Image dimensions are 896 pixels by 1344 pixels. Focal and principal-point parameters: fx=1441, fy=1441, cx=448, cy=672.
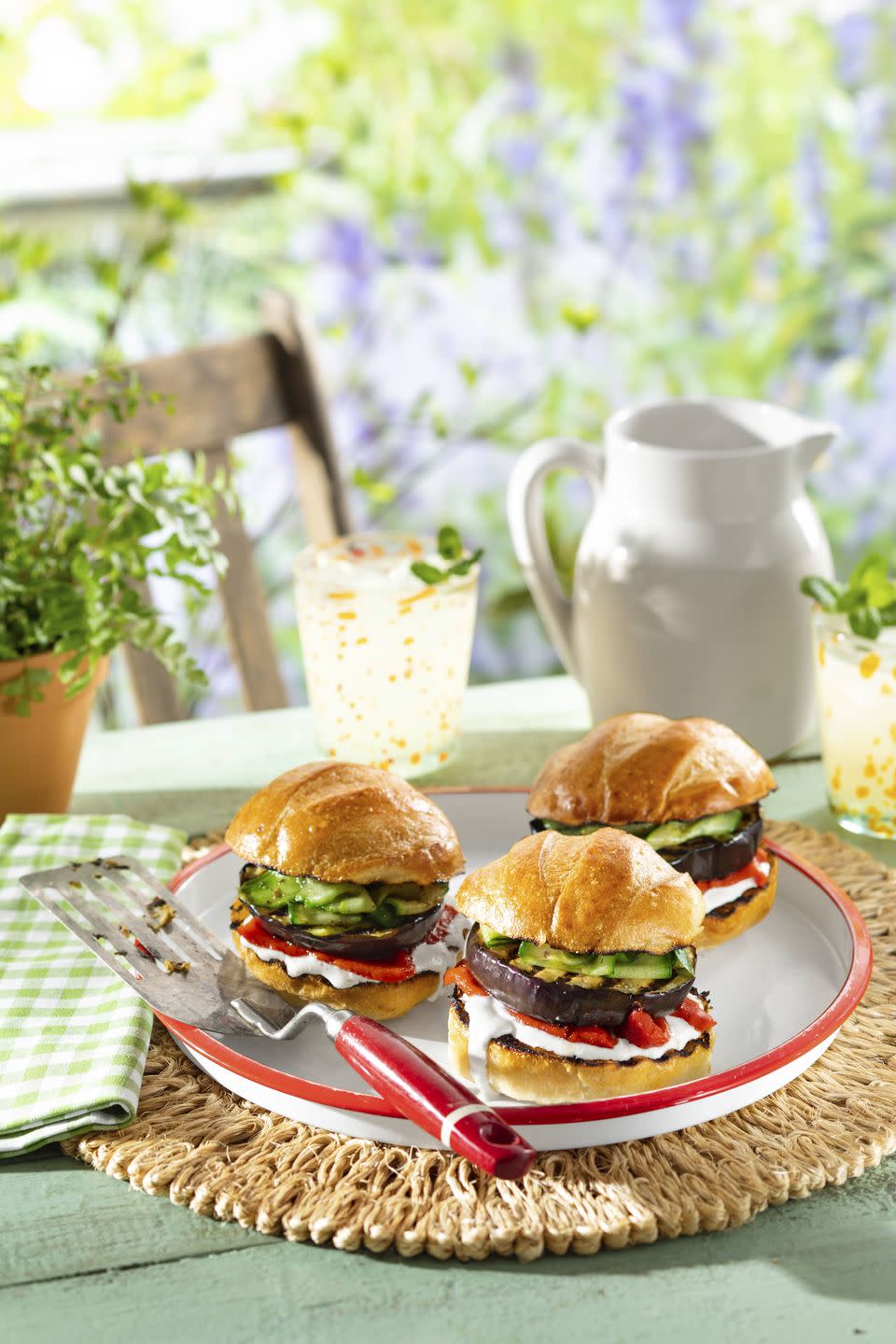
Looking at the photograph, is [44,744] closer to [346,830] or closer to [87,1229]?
[346,830]

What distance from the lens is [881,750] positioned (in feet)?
4.97

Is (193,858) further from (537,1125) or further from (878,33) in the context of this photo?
(878,33)

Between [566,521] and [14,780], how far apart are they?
236 centimetres

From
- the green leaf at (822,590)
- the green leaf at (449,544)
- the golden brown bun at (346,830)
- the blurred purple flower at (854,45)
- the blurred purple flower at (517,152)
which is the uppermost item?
the blurred purple flower at (854,45)

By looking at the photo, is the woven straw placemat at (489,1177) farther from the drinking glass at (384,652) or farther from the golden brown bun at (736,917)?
the drinking glass at (384,652)

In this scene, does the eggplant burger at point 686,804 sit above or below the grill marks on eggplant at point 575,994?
below

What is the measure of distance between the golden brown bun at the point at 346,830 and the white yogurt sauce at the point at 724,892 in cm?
23

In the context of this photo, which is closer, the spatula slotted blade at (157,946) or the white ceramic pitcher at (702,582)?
the spatula slotted blade at (157,946)

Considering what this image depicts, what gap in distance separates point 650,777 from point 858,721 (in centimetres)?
30

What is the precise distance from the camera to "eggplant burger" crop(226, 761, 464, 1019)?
3.96 ft

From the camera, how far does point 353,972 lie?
1204mm

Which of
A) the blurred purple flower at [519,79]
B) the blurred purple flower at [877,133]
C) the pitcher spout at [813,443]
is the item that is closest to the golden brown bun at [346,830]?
the pitcher spout at [813,443]

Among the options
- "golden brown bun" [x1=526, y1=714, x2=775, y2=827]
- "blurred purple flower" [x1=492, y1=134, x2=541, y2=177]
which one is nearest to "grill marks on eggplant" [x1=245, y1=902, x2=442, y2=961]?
"golden brown bun" [x1=526, y1=714, x2=775, y2=827]

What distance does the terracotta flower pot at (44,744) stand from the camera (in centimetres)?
150
